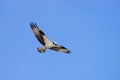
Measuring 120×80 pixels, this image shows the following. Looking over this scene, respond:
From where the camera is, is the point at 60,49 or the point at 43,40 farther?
the point at 60,49

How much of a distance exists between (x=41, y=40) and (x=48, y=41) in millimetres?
817

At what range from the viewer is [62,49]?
81.3ft

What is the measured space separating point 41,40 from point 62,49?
262 centimetres

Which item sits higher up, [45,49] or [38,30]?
[38,30]

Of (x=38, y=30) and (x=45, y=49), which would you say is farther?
(x=38, y=30)

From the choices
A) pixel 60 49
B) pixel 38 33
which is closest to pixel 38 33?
pixel 38 33

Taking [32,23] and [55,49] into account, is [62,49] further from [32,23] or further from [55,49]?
[32,23]

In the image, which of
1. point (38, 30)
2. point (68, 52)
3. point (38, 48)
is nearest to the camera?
point (38, 48)

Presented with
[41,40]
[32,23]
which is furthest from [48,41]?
[32,23]

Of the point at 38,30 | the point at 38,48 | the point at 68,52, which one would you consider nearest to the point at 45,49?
the point at 38,48

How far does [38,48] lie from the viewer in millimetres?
21953

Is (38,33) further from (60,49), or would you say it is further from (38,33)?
(60,49)

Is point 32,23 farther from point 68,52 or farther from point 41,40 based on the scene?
point 68,52

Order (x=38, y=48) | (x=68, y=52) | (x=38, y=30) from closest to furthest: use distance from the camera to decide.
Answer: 1. (x=38, y=48)
2. (x=38, y=30)
3. (x=68, y=52)
